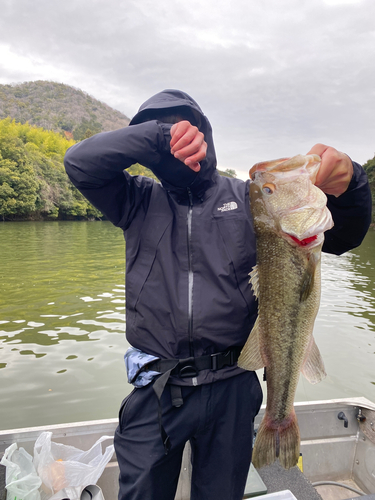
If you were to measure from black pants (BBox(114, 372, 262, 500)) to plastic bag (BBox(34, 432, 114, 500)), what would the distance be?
0.99 metres

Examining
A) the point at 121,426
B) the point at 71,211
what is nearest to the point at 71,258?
the point at 121,426

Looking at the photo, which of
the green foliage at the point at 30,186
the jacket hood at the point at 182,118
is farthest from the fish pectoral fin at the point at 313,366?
the green foliage at the point at 30,186

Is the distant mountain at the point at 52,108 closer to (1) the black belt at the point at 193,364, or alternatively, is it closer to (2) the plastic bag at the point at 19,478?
(2) the plastic bag at the point at 19,478

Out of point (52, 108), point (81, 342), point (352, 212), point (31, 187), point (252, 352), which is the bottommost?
point (81, 342)

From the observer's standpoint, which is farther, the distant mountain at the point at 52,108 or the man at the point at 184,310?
the distant mountain at the point at 52,108

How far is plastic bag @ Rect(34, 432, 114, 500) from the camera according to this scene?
8.75 feet

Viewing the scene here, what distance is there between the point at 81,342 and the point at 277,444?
6476 mm

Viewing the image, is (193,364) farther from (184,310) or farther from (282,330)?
(282,330)

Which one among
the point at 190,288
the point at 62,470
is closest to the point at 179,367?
the point at 190,288

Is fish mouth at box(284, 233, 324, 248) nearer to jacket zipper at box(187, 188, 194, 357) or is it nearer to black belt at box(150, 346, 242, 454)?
jacket zipper at box(187, 188, 194, 357)

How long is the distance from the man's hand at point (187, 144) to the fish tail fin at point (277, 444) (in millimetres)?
1367

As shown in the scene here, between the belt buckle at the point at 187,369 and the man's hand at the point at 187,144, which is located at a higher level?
the man's hand at the point at 187,144

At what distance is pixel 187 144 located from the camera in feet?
5.79

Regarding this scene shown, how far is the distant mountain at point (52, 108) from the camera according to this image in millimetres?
145750
